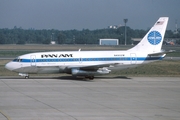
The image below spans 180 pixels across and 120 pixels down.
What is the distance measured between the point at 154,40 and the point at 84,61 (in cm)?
719

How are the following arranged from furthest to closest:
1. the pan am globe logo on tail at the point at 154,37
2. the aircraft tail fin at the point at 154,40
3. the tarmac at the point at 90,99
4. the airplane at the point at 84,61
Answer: the pan am globe logo on tail at the point at 154,37, the aircraft tail fin at the point at 154,40, the airplane at the point at 84,61, the tarmac at the point at 90,99

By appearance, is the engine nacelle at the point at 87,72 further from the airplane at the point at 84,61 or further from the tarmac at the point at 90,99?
the tarmac at the point at 90,99

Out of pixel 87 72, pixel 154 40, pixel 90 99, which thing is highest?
pixel 154 40

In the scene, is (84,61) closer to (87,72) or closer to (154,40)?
(87,72)

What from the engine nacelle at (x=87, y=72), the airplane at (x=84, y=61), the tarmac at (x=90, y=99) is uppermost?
the airplane at (x=84, y=61)

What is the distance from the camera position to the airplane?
135ft

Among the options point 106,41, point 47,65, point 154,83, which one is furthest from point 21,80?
point 106,41

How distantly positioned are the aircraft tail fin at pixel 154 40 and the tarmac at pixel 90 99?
305 cm

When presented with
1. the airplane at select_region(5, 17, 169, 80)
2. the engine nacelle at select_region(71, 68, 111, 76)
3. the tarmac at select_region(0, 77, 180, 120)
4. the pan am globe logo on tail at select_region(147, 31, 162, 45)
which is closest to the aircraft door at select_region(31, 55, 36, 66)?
the airplane at select_region(5, 17, 169, 80)

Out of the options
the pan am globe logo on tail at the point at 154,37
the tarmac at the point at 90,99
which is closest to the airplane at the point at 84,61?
the pan am globe logo on tail at the point at 154,37

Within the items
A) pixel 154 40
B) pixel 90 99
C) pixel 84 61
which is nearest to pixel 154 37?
pixel 154 40

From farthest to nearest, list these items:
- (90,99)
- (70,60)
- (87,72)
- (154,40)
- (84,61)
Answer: (154,40), (84,61), (70,60), (87,72), (90,99)

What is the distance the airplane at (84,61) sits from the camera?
135 feet

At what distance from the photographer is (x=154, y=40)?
42812 millimetres
